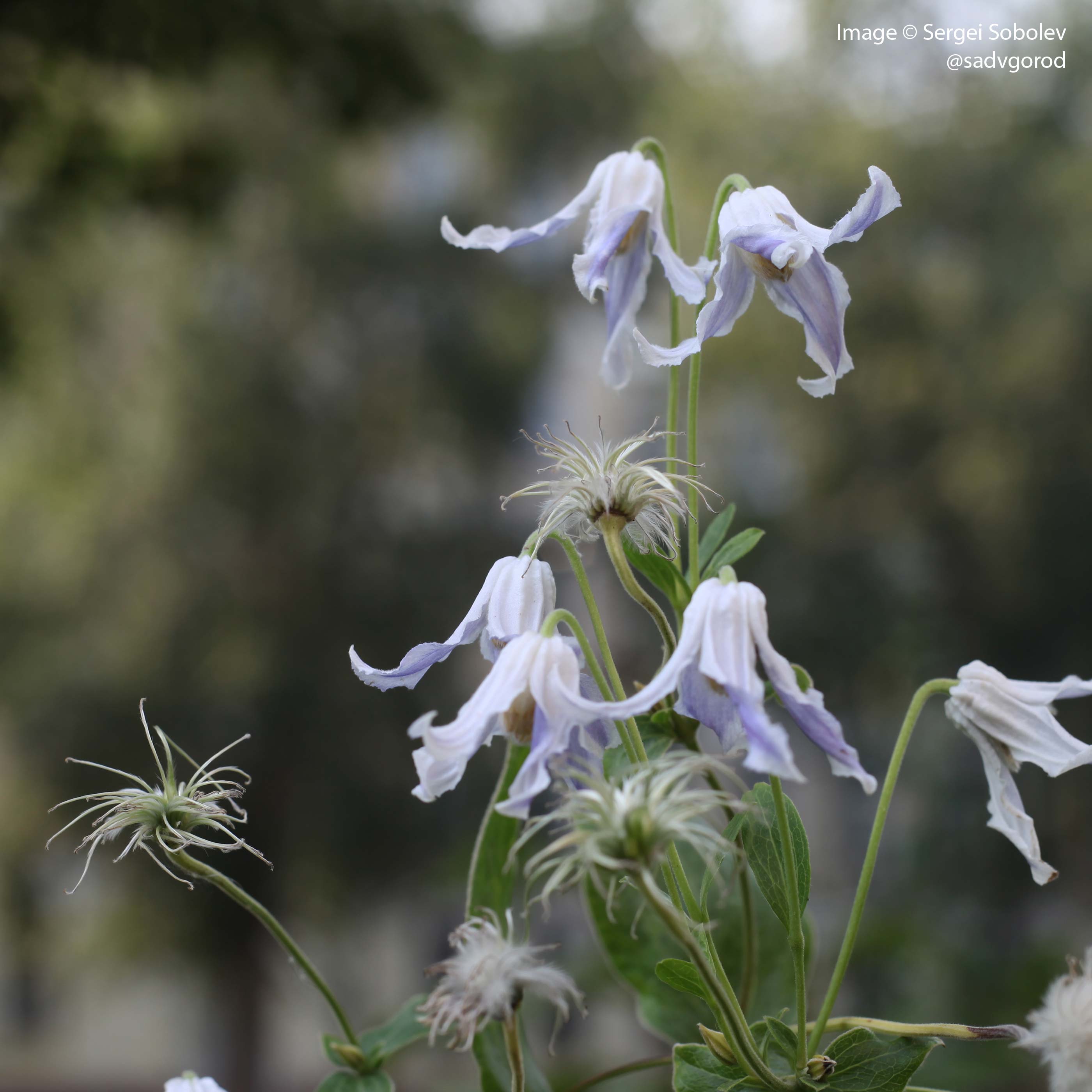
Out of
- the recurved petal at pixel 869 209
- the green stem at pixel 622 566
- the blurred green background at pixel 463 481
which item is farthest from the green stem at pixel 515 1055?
the blurred green background at pixel 463 481

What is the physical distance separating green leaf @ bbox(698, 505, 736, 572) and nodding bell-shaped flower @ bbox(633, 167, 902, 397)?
0.17ft

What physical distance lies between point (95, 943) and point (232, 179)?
2919 mm

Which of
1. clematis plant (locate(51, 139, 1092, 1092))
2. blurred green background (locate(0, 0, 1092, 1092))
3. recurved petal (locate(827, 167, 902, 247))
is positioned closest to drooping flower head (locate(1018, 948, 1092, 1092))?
clematis plant (locate(51, 139, 1092, 1092))

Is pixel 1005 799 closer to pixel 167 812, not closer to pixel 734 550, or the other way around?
pixel 734 550

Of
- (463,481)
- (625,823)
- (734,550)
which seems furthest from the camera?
(463,481)

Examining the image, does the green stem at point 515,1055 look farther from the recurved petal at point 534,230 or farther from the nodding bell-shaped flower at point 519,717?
the recurved petal at point 534,230

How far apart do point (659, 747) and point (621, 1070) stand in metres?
0.10

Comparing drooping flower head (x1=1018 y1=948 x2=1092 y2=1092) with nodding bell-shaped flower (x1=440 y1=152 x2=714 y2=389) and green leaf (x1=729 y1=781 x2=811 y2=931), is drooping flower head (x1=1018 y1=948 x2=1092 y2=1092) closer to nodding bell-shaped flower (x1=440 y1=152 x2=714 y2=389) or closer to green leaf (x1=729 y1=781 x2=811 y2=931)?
green leaf (x1=729 y1=781 x2=811 y2=931)

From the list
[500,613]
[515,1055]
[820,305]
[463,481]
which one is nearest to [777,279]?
[820,305]

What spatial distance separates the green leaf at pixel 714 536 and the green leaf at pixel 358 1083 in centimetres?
19

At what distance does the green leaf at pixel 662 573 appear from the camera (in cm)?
34

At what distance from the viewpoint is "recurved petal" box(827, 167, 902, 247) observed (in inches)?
11.2

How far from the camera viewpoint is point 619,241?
0.34 meters

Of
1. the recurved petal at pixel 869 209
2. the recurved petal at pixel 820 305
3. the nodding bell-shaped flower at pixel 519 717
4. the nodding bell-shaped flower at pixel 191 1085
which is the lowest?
the nodding bell-shaped flower at pixel 191 1085
